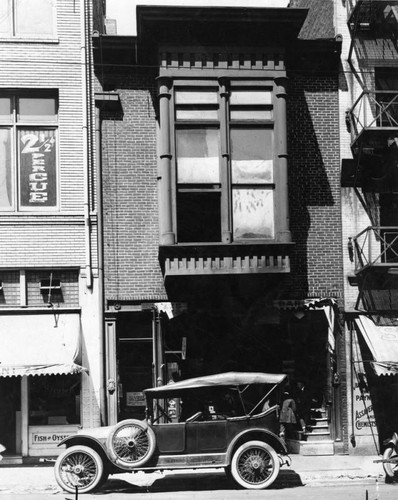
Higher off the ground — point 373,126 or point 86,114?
point 86,114

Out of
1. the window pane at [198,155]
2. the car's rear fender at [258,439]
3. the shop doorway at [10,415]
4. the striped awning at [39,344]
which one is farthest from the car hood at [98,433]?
the window pane at [198,155]

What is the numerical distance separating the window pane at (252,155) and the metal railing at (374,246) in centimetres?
268

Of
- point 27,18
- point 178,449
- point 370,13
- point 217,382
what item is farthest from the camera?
point 370,13

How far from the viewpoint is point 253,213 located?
60.0ft

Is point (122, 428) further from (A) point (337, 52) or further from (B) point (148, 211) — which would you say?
(A) point (337, 52)

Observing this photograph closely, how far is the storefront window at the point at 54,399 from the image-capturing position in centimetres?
1828

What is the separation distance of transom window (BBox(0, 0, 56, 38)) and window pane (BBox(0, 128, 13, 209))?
239cm

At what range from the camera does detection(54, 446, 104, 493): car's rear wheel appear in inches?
548

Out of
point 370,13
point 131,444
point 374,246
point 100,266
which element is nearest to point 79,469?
point 131,444

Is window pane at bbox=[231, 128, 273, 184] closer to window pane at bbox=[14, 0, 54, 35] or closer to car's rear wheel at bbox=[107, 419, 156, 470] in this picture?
window pane at bbox=[14, 0, 54, 35]

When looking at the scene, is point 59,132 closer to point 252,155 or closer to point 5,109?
point 5,109

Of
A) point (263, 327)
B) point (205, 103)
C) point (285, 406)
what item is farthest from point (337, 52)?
Answer: point (285, 406)

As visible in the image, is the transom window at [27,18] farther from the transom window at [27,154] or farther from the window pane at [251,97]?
the window pane at [251,97]

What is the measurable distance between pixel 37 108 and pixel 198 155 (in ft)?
13.3
